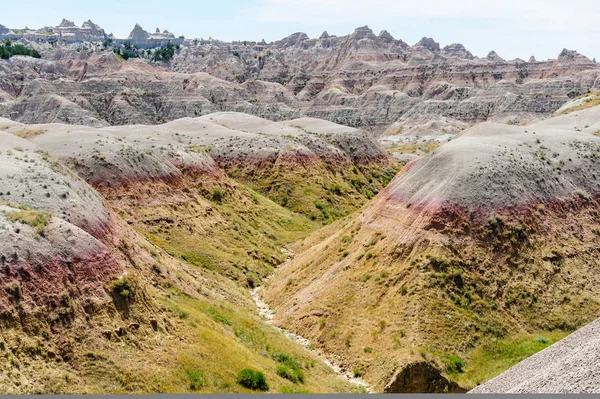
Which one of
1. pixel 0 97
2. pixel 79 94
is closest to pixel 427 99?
pixel 79 94

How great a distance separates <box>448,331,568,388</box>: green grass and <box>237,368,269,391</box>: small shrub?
950 centimetres

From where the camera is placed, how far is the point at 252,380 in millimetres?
22359

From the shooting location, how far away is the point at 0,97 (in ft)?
463

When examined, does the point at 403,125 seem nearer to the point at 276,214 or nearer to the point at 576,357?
the point at 276,214

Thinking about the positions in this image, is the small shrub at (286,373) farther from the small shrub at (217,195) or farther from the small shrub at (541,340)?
the small shrub at (217,195)

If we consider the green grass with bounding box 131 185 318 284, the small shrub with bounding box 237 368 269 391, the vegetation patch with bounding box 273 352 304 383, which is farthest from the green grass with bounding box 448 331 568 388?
the green grass with bounding box 131 185 318 284

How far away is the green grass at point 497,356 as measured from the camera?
26.9m

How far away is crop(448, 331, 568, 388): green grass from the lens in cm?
2686

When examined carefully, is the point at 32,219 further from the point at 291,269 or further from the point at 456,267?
the point at 291,269

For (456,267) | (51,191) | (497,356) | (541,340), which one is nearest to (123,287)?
(51,191)

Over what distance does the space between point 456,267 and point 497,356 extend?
220 inches

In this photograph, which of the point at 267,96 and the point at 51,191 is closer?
the point at 51,191

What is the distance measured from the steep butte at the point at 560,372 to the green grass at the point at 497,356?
2.97 metres

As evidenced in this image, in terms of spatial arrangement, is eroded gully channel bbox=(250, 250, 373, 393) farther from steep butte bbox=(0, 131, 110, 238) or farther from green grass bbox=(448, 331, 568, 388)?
steep butte bbox=(0, 131, 110, 238)
